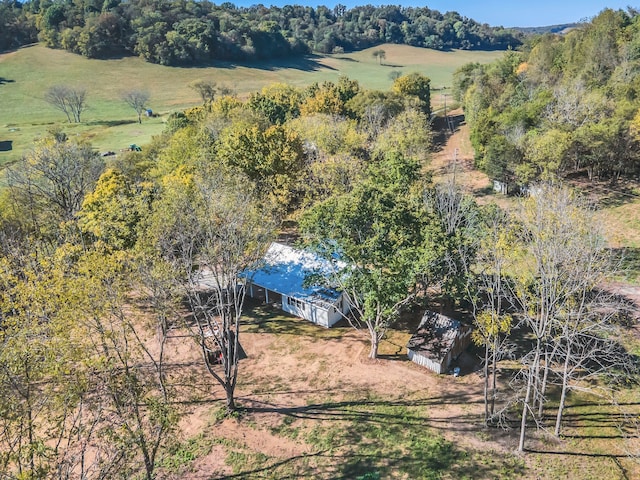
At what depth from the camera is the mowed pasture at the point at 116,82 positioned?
293ft

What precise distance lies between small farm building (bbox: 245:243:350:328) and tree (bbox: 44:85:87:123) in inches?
3489

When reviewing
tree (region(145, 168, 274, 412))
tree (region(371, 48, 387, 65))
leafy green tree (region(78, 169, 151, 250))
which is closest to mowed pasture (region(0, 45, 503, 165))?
tree (region(371, 48, 387, 65))

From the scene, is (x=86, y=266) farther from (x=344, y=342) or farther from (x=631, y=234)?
(x=631, y=234)

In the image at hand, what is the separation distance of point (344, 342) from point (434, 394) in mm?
7278

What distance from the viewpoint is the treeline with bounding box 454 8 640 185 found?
45406mm

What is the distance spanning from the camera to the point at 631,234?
3881 centimetres

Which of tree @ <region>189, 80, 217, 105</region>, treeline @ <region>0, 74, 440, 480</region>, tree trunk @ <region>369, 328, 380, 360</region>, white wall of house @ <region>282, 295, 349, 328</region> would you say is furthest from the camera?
tree @ <region>189, 80, 217, 105</region>

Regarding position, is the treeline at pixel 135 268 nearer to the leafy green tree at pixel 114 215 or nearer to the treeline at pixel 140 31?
the leafy green tree at pixel 114 215

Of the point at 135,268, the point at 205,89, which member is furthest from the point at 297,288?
the point at 205,89

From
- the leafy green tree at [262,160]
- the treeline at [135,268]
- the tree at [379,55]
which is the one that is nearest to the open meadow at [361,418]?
the treeline at [135,268]

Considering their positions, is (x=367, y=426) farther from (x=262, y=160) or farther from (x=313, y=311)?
(x=262, y=160)

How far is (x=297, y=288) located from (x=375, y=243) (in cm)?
1049

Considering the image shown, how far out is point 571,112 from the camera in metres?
51.1

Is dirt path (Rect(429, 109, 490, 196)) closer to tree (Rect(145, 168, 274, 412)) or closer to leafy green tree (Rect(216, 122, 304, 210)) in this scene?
leafy green tree (Rect(216, 122, 304, 210))
